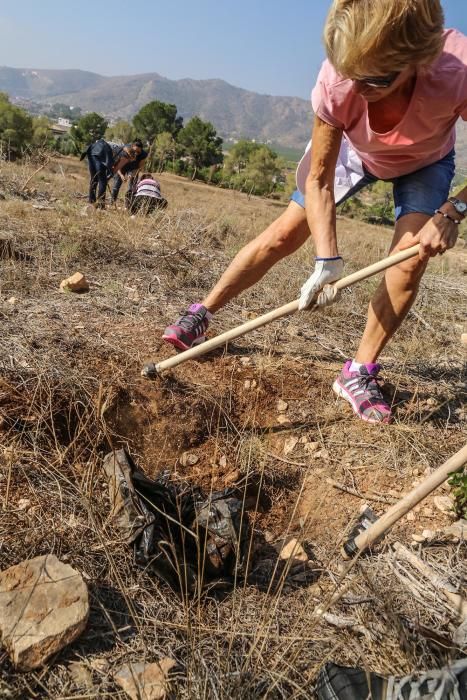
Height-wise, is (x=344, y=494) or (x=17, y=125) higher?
(x=17, y=125)

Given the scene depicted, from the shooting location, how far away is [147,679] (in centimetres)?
108

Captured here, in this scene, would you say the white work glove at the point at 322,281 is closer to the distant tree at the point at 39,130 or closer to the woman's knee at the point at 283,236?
the woman's knee at the point at 283,236

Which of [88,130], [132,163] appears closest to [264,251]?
[132,163]

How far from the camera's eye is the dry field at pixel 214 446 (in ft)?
3.90

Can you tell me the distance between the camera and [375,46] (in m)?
1.42

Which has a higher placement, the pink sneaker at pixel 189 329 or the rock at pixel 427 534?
the pink sneaker at pixel 189 329

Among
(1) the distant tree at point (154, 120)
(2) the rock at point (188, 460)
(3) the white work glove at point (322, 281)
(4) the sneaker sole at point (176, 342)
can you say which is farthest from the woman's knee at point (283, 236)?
(1) the distant tree at point (154, 120)

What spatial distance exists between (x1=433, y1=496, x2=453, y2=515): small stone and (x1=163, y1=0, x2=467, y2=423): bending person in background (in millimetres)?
438

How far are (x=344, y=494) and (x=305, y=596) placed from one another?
0.51 meters

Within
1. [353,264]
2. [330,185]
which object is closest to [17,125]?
[353,264]

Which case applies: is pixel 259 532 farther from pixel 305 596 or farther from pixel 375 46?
pixel 375 46

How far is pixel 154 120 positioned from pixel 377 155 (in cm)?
4544

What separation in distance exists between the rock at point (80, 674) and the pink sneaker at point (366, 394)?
1.46 m

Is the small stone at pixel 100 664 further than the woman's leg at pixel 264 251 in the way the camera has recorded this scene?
No
